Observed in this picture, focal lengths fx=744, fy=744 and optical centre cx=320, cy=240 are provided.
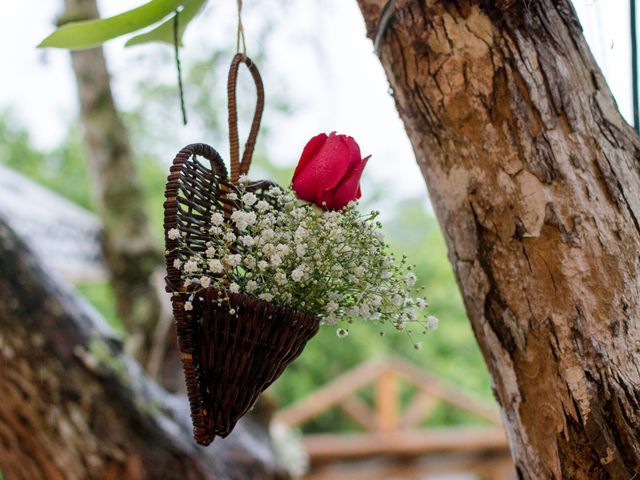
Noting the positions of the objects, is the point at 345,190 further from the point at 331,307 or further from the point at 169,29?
the point at 169,29

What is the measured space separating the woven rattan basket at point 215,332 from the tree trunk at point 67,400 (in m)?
1.01

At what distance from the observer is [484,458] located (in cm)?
571

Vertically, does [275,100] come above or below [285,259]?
above

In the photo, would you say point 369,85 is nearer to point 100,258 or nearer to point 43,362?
point 100,258

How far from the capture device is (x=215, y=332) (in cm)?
84

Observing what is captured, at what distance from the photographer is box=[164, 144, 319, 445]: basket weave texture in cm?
82

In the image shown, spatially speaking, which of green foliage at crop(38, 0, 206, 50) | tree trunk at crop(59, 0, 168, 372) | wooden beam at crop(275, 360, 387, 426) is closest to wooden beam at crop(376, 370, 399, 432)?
wooden beam at crop(275, 360, 387, 426)

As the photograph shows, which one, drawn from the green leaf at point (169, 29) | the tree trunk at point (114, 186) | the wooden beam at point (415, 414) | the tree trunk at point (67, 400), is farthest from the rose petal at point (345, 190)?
the wooden beam at point (415, 414)

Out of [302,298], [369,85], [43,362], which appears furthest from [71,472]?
[369,85]

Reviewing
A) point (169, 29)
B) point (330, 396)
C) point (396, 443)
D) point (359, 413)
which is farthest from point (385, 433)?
A: point (169, 29)

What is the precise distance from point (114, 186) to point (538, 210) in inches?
95.2

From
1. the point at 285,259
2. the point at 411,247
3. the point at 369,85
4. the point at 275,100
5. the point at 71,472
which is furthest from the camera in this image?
the point at 411,247

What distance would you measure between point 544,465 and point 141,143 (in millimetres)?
7601

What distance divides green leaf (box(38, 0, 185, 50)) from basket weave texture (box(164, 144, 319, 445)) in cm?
32
